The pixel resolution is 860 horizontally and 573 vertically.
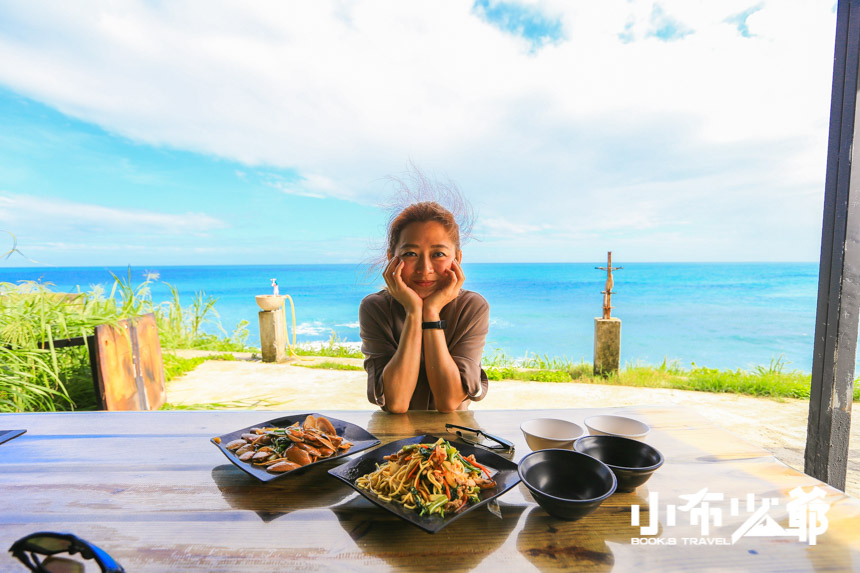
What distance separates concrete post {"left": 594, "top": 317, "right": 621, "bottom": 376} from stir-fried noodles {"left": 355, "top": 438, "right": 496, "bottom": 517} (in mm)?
4955

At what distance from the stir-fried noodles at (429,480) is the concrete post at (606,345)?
195 inches

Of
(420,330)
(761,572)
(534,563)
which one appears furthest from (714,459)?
(420,330)

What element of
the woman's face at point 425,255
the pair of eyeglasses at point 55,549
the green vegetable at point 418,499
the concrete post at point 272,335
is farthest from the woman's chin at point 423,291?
the concrete post at point 272,335

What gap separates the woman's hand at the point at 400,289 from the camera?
1992 millimetres

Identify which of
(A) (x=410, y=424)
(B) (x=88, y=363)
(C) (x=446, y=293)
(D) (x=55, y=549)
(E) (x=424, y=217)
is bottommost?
(B) (x=88, y=363)

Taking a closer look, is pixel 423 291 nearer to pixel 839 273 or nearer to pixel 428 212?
pixel 428 212

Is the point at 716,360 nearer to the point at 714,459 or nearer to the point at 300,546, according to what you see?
the point at 714,459

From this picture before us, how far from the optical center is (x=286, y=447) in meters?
1.29

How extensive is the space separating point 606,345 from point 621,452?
495 cm

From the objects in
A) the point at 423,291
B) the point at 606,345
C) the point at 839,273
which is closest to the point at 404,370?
the point at 423,291

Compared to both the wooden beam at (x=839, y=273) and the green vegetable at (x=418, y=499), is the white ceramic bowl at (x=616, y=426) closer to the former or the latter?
the green vegetable at (x=418, y=499)

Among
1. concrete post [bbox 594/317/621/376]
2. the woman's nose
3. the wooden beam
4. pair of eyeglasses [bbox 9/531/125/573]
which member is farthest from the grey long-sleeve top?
concrete post [bbox 594/317/621/376]

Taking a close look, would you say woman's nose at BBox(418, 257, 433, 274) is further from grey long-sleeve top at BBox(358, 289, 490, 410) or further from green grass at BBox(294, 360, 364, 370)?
green grass at BBox(294, 360, 364, 370)

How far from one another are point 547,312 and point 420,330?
26079 mm
